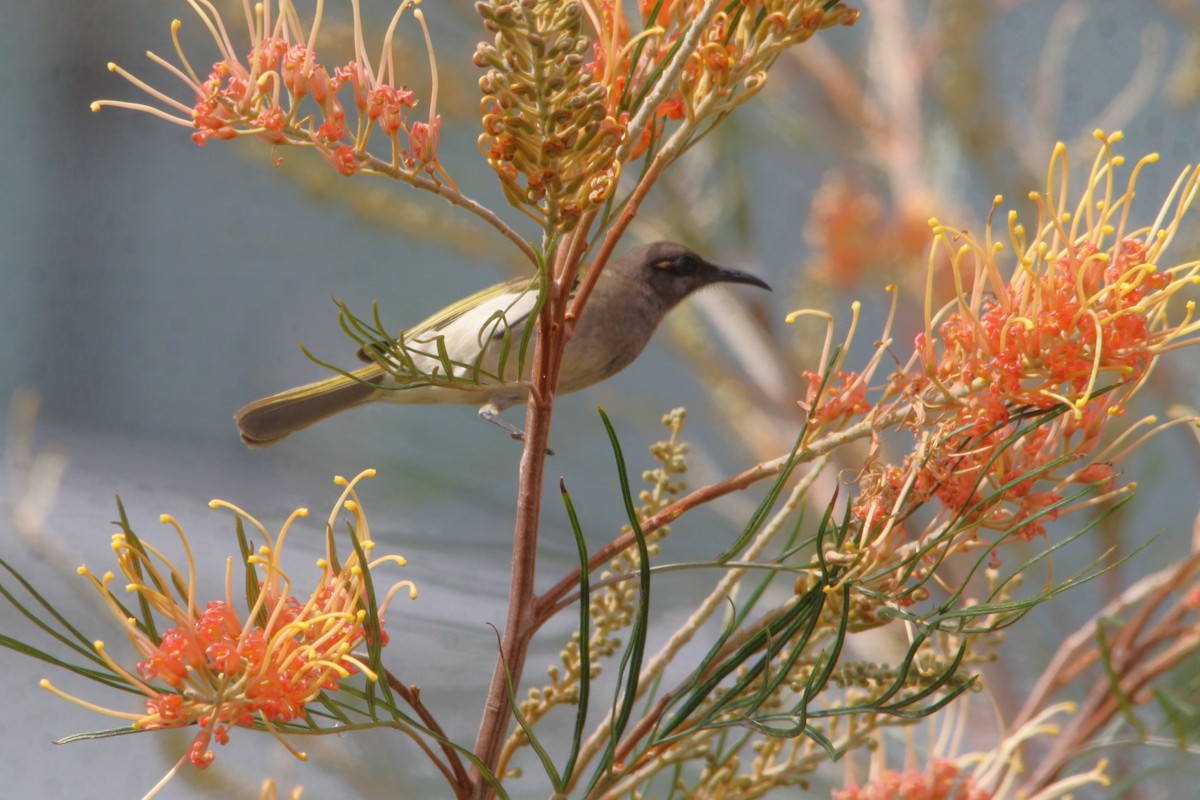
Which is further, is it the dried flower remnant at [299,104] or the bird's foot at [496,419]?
the bird's foot at [496,419]

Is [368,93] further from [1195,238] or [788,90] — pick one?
[788,90]

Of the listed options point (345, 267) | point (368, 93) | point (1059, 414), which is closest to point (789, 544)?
point (1059, 414)

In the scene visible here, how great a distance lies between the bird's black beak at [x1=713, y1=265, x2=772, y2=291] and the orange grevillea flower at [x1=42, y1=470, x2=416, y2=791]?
0.66 metres

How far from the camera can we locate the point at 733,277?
1.21m

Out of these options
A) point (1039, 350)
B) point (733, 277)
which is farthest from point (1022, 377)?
point (733, 277)

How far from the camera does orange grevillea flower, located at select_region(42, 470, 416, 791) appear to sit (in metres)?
0.48

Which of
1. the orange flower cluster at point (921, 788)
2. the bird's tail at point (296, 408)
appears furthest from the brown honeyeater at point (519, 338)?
the orange flower cluster at point (921, 788)

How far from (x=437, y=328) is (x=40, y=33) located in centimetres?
158

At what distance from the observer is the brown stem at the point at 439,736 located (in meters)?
0.53

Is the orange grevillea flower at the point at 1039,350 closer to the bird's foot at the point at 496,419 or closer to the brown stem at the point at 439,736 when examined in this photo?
the brown stem at the point at 439,736

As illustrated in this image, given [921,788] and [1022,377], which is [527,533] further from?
[921,788]

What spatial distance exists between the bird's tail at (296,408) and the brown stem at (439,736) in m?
0.42

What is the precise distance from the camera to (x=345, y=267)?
2246 millimetres

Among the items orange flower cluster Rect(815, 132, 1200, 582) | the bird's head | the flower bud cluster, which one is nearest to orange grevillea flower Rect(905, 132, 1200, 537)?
orange flower cluster Rect(815, 132, 1200, 582)
